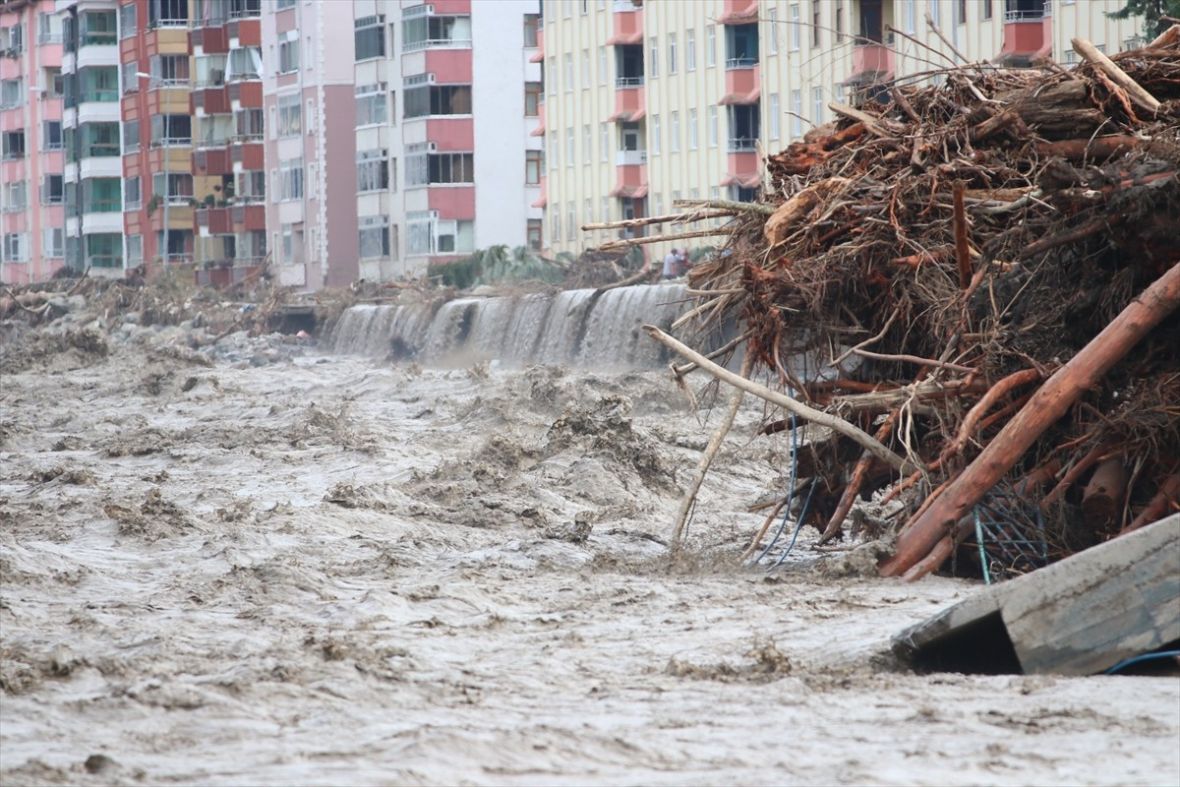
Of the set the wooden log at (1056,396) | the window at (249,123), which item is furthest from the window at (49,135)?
the wooden log at (1056,396)

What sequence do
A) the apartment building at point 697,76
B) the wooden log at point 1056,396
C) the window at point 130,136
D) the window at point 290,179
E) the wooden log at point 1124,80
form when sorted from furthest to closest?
the window at point 130,136, the window at point 290,179, the apartment building at point 697,76, the wooden log at point 1124,80, the wooden log at point 1056,396

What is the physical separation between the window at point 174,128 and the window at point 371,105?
19218mm

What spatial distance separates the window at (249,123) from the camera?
93.5 meters

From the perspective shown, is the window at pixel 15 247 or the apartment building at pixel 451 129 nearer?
the apartment building at pixel 451 129

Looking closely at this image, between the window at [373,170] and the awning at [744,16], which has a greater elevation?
the awning at [744,16]

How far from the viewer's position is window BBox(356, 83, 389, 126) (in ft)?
266

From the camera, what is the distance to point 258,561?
14.6 metres

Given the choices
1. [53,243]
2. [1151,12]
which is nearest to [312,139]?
[53,243]

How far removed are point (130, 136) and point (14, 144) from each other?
17.8 m

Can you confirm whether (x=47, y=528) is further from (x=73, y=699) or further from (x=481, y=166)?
(x=481, y=166)

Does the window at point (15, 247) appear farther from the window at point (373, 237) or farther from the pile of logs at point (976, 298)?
the pile of logs at point (976, 298)

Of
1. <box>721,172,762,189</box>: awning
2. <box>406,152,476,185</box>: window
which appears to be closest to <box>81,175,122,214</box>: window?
<box>406,152,476,185</box>: window

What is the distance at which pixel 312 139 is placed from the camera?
87.1 meters

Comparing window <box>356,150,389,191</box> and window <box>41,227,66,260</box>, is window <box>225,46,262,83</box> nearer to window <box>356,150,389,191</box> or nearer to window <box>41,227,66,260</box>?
window <box>356,150,389,191</box>
